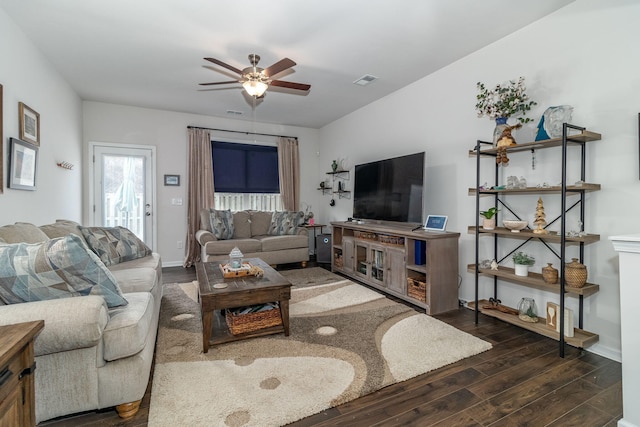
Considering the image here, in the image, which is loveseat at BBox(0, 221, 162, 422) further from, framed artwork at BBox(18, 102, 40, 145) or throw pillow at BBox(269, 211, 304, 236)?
throw pillow at BBox(269, 211, 304, 236)

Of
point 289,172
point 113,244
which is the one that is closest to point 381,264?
point 113,244

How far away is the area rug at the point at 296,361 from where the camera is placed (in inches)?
64.8

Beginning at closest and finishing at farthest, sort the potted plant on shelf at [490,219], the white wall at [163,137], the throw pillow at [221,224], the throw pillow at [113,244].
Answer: the potted plant on shelf at [490,219], the throw pillow at [113,244], the white wall at [163,137], the throw pillow at [221,224]

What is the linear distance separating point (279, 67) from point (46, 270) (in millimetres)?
2234

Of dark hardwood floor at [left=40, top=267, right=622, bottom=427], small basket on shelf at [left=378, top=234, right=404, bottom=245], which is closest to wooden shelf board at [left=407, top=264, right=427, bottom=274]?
small basket on shelf at [left=378, top=234, right=404, bottom=245]

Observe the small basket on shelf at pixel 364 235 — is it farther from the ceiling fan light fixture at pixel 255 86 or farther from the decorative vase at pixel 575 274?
the ceiling fan light fixture at pixel 255 86

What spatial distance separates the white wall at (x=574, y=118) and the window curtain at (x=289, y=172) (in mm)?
2858

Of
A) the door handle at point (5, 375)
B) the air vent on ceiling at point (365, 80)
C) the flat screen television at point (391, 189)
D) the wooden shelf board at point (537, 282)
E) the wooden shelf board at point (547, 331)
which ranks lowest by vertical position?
the wooden shelf board at point (547, 331)

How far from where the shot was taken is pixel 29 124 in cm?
283

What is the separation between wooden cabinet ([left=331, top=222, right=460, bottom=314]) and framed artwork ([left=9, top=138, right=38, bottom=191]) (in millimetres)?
3481

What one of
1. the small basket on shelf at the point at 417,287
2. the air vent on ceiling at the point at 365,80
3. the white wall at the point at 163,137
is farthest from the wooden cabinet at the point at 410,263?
the white wall at the point at 163,137

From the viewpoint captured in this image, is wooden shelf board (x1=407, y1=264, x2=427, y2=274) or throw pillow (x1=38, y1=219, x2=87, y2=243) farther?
wooden shelf board (x1=407, y1=264, x2=427, y2=274)

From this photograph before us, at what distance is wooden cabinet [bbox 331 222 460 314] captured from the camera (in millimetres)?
3086

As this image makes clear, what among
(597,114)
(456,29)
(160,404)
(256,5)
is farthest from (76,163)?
(597,114)
